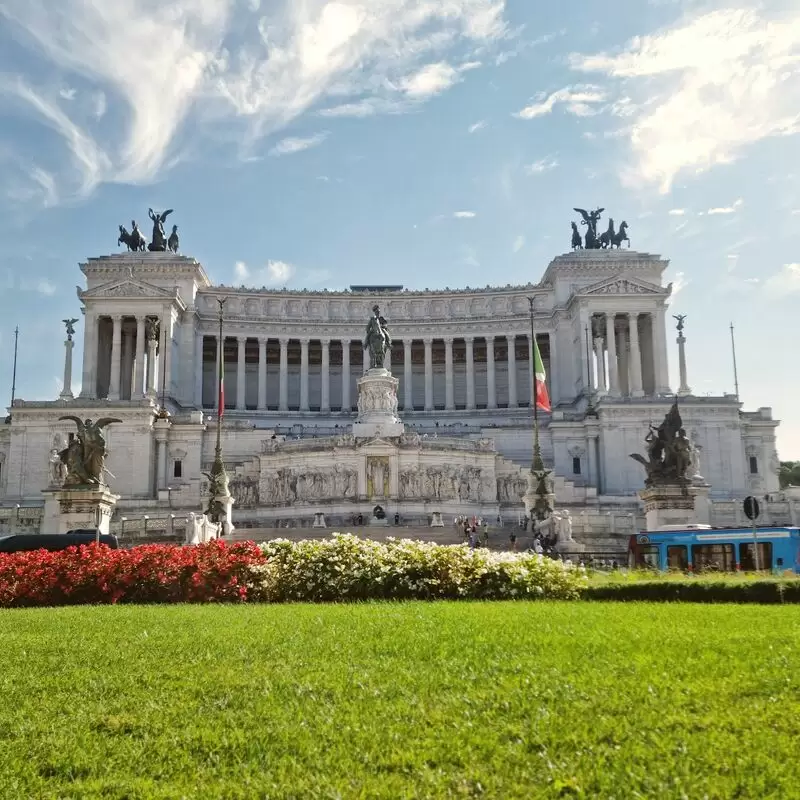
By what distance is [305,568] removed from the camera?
930 inches

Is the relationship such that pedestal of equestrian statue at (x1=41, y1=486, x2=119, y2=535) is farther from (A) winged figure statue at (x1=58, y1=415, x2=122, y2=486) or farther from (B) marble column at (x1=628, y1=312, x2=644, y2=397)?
(B) marble column at (x1=628, y1=312, x2=644, y2=397)

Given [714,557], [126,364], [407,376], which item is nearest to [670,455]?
[714,557]

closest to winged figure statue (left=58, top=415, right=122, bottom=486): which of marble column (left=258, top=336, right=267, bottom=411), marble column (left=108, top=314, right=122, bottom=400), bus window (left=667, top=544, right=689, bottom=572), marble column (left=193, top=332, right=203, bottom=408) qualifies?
bus window (left=667, top=544, right=689, bottom=572)

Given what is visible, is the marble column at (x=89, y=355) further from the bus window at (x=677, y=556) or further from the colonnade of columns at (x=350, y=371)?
the bus window at (x=677, y=556)

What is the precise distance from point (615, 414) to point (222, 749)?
75393 millimetres

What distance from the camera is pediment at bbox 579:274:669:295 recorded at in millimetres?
95750

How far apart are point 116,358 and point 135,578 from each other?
245 ft

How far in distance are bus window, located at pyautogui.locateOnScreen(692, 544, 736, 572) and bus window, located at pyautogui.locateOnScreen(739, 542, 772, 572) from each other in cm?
39

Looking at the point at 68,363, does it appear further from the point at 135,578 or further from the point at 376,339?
the point at 135,578

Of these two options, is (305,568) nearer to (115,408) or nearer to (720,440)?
(115,408)

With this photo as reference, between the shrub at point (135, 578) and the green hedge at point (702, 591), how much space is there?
365 inches

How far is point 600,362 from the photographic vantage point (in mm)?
96625

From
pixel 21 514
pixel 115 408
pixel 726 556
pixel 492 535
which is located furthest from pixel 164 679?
pixel 115 408

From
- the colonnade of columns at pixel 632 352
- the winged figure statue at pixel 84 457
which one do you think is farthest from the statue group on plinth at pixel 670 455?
the colonnade of columns at pixel 632 352
